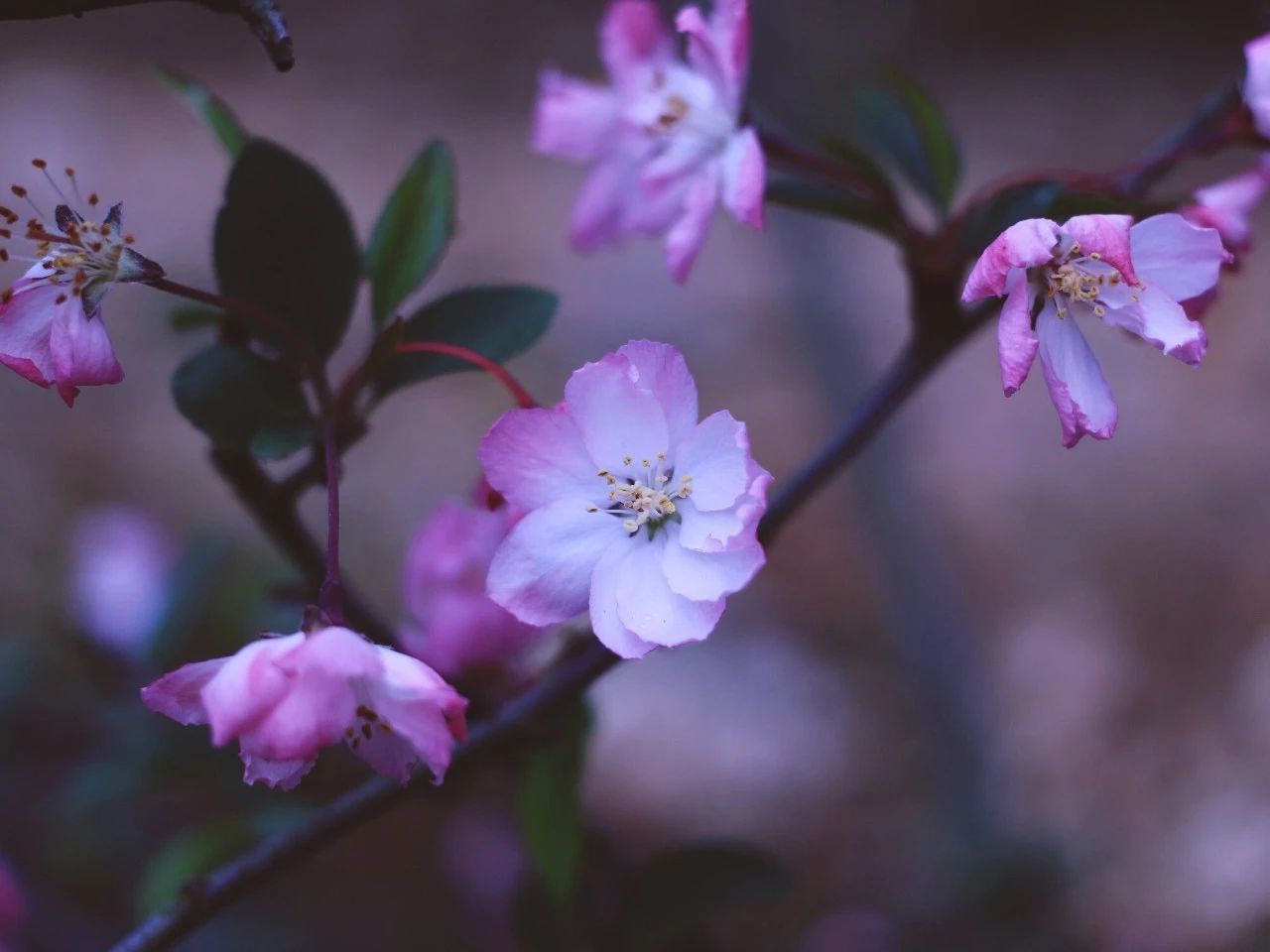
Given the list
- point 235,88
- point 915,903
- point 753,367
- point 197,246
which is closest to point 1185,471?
point 753,367

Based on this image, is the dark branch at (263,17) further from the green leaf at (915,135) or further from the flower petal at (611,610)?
the green leaf at (915,135)

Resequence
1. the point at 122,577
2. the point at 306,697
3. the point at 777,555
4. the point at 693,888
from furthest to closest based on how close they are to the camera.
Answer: the point at 777,555 → the point at 122,577 → the point at 693,888 → the point at 306,697

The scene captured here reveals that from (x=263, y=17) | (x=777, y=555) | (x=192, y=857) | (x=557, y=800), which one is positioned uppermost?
(x=263, y=17)

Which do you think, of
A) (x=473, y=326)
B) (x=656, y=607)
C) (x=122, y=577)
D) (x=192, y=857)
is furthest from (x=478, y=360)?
(x=122, y=577)

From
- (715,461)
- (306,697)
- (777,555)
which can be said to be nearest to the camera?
(306,697)

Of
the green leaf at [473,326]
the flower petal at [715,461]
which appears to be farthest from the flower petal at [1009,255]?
the green leaf at [473,326]

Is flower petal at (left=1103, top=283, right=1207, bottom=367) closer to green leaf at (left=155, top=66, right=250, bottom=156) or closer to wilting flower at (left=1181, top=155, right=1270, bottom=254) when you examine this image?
wilting flower at (left=1181, top=155, right=1270, bottom=254)

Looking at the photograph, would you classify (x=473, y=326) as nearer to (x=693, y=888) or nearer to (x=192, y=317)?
(x=192, y=317)

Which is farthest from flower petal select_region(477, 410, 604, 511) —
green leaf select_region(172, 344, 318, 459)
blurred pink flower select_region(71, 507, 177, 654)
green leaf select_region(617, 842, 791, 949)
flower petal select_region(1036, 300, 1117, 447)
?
blurred pink flower select_region(71, 507, 177, 654)
